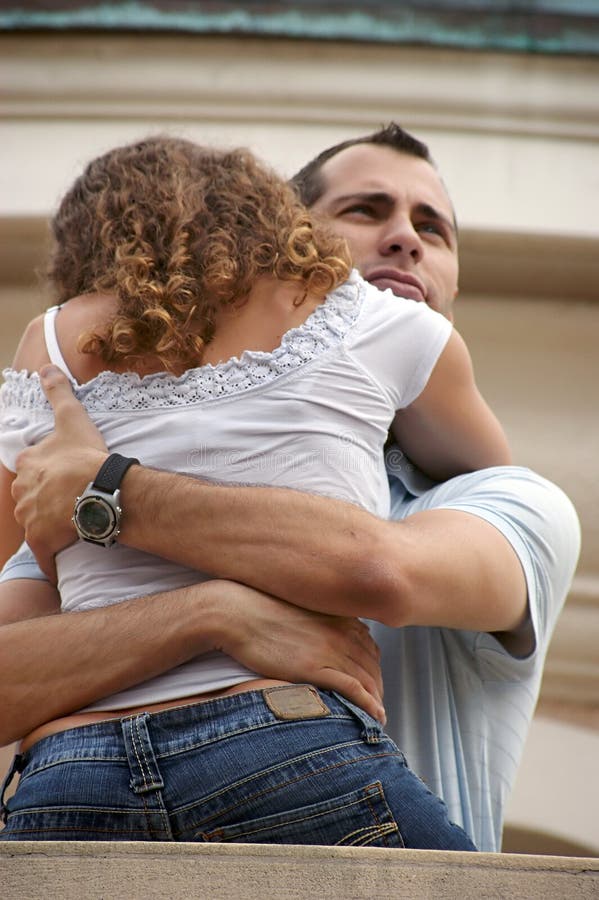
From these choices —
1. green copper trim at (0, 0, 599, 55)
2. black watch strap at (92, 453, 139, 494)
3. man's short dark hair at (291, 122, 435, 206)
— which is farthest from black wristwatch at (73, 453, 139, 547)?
green copper trim at (0, 0, 599, 55)

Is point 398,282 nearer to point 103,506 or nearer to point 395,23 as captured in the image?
point 103,506

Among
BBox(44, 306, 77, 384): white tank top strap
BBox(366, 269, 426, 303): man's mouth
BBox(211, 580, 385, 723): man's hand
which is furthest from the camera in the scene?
BBox(366, 269, 426, 303): man's mouth

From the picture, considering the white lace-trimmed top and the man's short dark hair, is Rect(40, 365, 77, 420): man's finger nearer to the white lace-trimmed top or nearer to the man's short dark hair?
the white lace-trimmed top

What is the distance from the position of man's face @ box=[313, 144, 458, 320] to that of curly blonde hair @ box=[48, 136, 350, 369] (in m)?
0.83

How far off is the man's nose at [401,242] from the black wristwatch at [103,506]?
131 cm

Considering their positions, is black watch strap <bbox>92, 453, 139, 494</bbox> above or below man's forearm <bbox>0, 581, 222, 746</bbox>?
above

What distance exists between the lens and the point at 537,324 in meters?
5.00

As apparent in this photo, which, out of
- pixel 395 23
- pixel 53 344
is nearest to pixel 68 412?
pixel 53 344

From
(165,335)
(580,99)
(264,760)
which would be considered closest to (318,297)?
(165,335)

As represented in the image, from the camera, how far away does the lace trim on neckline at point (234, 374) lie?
5.90 feet

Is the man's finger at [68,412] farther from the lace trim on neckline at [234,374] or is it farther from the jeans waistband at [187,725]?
the jeans waistband at [187,725]

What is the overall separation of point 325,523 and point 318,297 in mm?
398

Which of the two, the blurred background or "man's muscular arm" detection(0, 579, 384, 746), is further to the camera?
the blurred background

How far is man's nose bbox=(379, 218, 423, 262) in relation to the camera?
2910 mm
